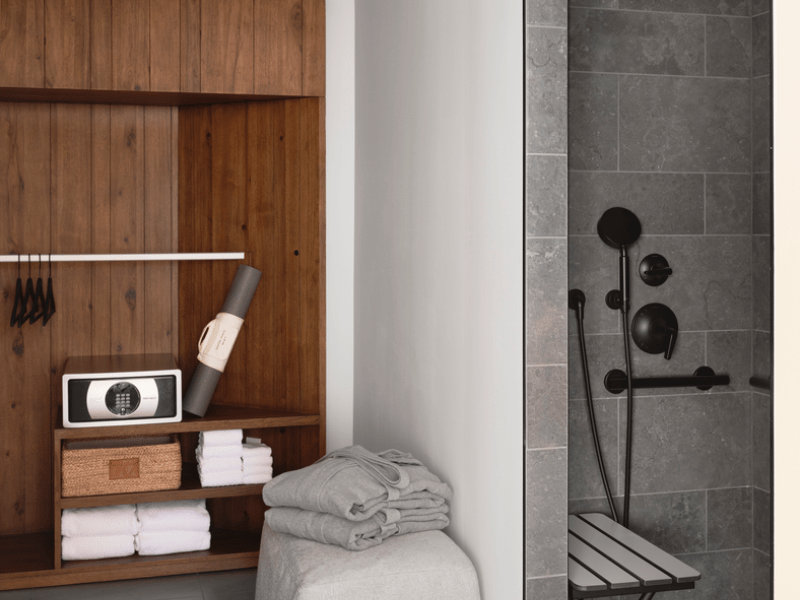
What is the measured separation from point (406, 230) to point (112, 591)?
1616 mm

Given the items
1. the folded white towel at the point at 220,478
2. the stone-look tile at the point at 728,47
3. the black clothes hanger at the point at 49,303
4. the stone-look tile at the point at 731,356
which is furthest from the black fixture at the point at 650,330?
the black clothes hanger at the point at 49,303

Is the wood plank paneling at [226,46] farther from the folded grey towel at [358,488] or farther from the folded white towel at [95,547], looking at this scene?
the folded white towel at [95,547]

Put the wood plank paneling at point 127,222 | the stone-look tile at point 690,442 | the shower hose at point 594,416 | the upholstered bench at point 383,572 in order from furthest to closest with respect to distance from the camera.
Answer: the wood plank paneling at point 127,222
the stone-look tile at point 690,442
the shower hose at point 594,416
the upholstered bench at point 383,572

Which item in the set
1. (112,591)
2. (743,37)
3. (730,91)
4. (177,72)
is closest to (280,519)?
(112,591)

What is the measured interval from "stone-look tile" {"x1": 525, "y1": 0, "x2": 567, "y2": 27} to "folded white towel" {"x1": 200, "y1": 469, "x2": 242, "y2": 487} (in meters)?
1.93

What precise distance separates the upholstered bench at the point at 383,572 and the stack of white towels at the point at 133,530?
958 millimetres

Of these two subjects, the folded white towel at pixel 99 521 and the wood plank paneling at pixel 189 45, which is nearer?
the folded white towel at pixel 99 521

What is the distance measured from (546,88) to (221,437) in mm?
1805

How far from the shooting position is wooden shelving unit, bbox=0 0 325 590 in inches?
110

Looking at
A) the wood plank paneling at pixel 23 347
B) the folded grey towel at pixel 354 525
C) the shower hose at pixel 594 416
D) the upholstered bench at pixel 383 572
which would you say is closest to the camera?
the upholstered bench at pixel 383 572

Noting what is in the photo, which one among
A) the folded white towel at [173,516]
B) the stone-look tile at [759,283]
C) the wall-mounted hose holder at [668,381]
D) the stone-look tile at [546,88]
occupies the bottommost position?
the folded white towel at [173,516]

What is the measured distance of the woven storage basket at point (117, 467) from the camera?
2703 millimetres

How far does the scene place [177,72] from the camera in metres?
2.85

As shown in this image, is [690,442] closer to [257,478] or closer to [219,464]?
[257,478]
